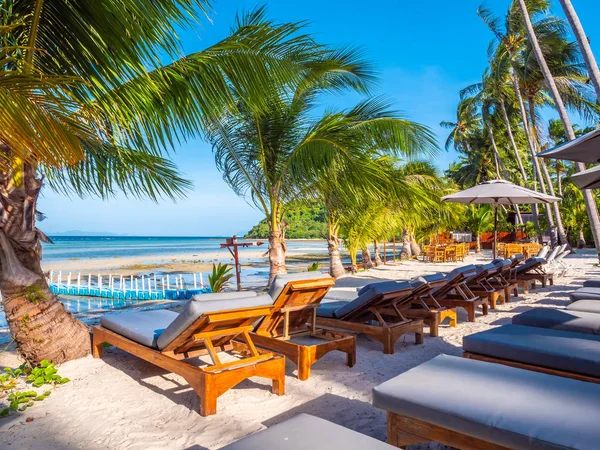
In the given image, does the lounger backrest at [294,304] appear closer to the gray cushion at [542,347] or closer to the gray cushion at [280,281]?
the gray cushion at [280,281]

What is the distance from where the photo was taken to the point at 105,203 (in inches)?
183

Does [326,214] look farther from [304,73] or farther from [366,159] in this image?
[304,73]

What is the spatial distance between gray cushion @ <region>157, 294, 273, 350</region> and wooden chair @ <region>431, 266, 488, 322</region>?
306 cm

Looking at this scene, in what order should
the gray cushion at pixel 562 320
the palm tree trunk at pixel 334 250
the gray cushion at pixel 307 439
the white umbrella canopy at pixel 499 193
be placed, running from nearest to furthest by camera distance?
the gray cushion at pixel 307 439, the gray cushion at pixel 562 320, the white umbrella canopy at pixel 499 193, the palm tree trunk at pixel 334 250

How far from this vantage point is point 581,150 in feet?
12.1

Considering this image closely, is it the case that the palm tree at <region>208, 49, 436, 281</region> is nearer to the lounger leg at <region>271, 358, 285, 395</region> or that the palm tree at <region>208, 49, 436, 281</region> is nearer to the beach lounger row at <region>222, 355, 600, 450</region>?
the lounger leg at <region>271, 358, 285, 395</region>

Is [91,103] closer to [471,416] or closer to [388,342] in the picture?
[471,416]

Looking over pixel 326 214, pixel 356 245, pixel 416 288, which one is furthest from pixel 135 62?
pixel 356 245

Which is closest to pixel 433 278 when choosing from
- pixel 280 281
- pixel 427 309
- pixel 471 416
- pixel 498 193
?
pixel 427 309

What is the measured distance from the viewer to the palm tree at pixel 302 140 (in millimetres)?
6004

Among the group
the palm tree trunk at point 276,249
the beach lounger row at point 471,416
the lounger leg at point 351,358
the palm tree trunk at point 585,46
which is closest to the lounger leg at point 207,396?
the beach lounger row at point 471,416

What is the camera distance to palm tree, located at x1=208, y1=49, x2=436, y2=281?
6004 millimetres

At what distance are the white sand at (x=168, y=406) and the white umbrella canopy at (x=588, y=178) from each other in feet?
7.80

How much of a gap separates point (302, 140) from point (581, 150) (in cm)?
403
